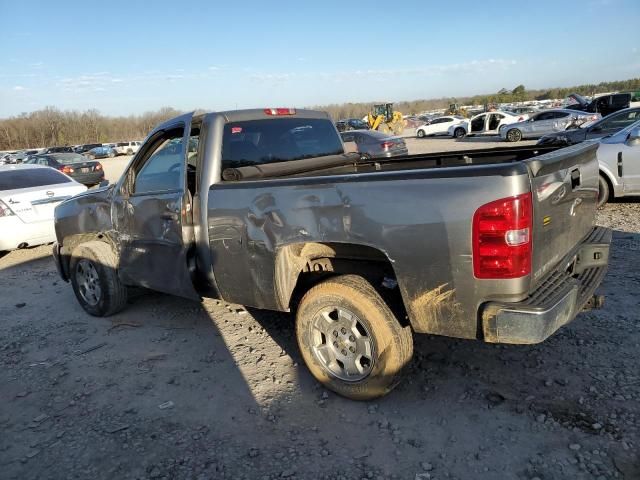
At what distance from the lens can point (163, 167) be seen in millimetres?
4230

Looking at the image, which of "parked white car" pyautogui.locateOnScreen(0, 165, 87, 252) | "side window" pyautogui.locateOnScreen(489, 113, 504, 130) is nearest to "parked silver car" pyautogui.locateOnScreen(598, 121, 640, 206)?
"parked white car" pyautogui.locateOnScreen(0, 165, 87, 252)

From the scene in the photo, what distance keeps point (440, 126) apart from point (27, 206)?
30601mm

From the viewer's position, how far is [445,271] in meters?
2.62

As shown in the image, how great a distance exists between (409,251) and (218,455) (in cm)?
166

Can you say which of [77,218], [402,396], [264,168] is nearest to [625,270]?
[402,396]

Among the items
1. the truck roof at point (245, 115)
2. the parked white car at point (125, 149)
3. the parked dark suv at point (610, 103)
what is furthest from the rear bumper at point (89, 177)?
the parked white car at point (125, 149)

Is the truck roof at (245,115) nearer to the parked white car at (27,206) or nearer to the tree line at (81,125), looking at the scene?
the parked white car at (27,206)

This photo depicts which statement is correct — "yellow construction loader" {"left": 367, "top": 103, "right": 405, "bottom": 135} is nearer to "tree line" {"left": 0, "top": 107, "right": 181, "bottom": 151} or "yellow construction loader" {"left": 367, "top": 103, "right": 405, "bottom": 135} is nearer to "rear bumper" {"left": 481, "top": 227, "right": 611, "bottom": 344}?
"rear bumper" {"left": 481, "top": 227, "right": 611, "bottom": 344}

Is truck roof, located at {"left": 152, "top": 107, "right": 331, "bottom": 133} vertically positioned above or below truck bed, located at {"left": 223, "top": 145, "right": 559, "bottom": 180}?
above

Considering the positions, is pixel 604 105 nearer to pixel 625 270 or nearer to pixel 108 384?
pixel 625 270

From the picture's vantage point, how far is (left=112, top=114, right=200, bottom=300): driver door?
3930mm

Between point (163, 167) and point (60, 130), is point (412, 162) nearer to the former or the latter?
point (163, 167)

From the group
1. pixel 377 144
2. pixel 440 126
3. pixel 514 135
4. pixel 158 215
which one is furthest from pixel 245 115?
pixel 440 126

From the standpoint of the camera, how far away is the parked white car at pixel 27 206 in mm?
7703
